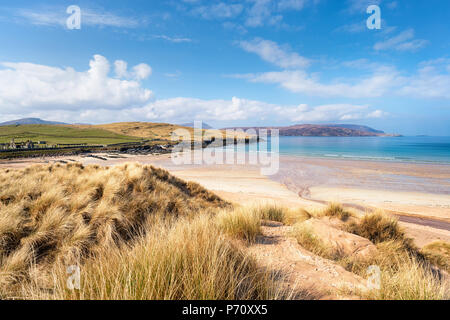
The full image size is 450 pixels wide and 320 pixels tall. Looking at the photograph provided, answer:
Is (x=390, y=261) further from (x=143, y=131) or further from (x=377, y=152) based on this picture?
(x=143, y=131)

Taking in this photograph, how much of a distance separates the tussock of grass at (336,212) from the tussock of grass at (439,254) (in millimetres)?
2083

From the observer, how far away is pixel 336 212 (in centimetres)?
721

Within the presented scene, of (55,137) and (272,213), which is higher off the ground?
(55,137)

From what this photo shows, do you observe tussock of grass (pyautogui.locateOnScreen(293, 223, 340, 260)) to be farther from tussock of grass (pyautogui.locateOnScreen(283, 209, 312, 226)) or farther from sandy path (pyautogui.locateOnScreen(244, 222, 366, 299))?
tussock of grass (pyautogui.locateOnScreen(283, 209, 312, 226))

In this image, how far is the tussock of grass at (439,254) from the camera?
533cm

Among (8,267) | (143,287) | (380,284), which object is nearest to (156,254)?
(143,287)

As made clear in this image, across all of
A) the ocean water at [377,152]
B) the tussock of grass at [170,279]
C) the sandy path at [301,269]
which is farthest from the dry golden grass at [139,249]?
the ocean water at [377,152]

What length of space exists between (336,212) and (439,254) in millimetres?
2716

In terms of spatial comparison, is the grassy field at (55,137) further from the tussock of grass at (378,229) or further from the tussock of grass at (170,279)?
the tussock of grass at (378,229)

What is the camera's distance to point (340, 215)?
6.97 m

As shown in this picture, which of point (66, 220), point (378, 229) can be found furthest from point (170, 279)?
point (378, 229)

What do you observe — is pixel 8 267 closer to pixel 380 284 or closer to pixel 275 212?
pixel 380 284

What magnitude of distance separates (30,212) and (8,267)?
6.76 ft

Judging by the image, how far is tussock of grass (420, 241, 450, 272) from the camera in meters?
5.33
